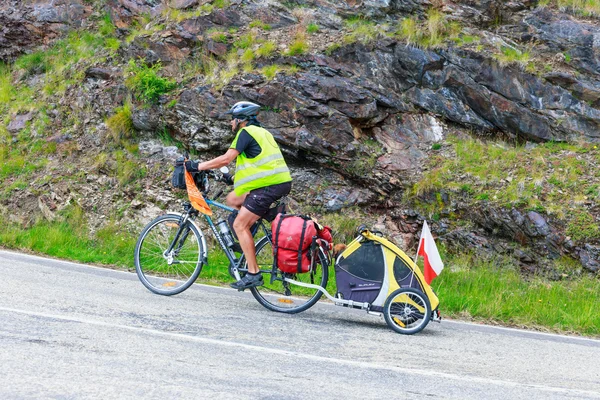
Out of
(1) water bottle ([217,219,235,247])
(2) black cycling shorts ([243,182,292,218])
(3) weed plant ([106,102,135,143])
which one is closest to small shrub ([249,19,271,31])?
(3) weed plant ([106,102,135,143])

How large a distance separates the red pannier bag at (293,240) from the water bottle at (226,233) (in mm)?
726

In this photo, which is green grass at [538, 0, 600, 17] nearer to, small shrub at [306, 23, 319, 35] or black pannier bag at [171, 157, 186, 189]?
small shrub at [306, 23, 319, 35]

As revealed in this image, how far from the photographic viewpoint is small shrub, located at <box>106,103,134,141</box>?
14.0m

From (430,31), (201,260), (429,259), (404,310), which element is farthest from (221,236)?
(430,31)

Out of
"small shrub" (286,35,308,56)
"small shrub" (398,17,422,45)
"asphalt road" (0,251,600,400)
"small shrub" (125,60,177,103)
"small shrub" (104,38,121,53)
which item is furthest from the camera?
"small shrub" (104,38,121,53)

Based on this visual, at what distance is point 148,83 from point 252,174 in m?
7.55

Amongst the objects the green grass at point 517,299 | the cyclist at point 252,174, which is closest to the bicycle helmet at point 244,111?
the cyclist at point 252,174

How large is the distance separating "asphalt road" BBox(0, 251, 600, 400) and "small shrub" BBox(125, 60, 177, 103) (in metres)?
6.75

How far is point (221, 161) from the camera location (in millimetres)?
7098

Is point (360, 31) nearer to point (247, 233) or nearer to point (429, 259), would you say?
point (247, 233)

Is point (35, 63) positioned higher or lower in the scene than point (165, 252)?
higher

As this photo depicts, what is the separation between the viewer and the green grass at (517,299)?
309 inches

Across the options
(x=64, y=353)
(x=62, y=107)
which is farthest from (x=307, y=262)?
(x=62, y=107)

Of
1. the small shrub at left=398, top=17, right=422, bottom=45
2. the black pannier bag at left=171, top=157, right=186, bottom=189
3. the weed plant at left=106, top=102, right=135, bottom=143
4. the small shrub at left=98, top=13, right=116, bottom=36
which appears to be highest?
the small shrub at left=398, top=17, right=422, bottom=45
